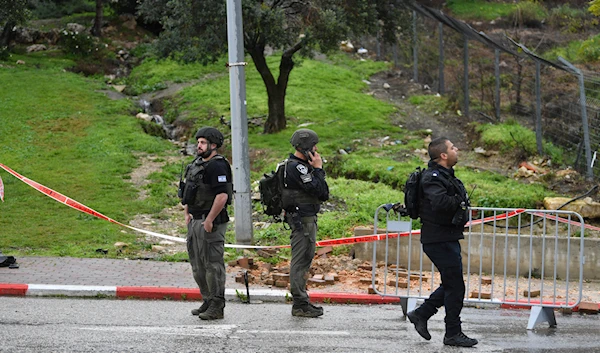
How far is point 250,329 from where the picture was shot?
309 inches

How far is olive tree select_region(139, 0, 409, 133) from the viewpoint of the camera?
763 inches

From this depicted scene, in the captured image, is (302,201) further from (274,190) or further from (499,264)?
(499,264)

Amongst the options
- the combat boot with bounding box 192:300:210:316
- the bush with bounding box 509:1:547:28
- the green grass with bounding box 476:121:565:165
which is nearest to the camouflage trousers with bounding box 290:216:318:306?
the combat boot with bounding box 192:300:210:316

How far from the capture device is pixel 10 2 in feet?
66.3

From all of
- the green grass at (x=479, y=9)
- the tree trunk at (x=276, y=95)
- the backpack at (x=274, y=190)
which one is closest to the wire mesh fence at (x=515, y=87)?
the tree trunk at (x=276, y=95)

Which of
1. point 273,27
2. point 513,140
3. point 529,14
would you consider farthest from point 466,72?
point 529,14

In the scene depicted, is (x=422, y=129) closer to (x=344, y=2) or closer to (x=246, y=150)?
(x=344, y=2)

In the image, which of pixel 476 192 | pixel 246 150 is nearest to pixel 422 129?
pixel 476 192

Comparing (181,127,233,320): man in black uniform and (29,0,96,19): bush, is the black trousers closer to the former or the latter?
→ (181,127,233,320): man in black uniform

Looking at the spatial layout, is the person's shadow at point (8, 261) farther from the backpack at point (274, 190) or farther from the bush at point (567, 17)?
the bush at point (567, 17)

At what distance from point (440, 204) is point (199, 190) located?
246 centimetres

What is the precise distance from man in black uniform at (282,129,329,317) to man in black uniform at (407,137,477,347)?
4.33 feet

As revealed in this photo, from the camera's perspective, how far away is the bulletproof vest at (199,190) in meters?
8.11

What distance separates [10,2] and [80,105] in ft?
15.7
